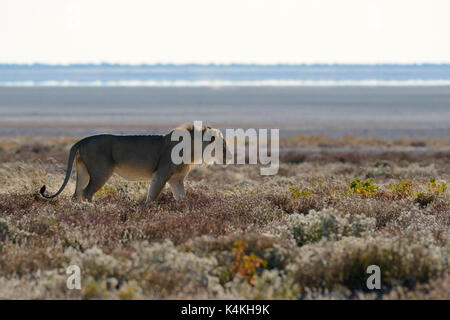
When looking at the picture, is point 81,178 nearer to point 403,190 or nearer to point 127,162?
point 127,162

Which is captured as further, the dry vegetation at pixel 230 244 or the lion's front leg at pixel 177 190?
the lion's front leg at pixel 177 190

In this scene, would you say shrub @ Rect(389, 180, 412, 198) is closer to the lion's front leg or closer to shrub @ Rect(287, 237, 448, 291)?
the lion's front leg

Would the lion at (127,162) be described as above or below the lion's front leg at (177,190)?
above

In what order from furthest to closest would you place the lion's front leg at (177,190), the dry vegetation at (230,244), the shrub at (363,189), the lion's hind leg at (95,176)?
the shrub at (363,189) < the lion's front leg at (177,190) < the lion's hind leg at (95,176) < the dry vegetation at (230,244)

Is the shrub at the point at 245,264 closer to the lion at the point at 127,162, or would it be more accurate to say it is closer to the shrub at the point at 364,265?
the shrub at the point at 364,265

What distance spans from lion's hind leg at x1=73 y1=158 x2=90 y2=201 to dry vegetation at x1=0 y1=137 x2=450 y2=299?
22 centimetres

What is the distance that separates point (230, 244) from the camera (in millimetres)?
8766

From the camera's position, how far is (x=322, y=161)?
31.5 meters

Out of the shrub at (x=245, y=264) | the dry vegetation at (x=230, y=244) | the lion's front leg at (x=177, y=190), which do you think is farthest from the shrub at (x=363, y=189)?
the shrub at (x=245, y=264)

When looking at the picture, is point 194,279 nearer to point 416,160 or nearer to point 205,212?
point 205,212

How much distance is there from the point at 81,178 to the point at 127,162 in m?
0.87

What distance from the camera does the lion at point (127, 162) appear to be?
12531 mm

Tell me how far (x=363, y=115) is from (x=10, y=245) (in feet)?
283
